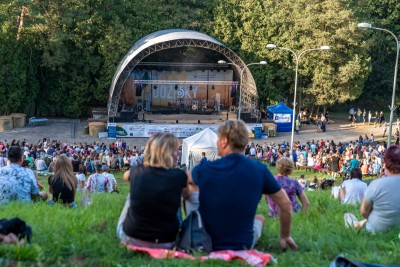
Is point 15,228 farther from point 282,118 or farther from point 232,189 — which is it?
point 282,118

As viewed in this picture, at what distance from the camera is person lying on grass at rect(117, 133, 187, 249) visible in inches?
183

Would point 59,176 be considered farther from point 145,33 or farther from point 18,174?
point 145,33

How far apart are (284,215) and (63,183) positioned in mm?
3848

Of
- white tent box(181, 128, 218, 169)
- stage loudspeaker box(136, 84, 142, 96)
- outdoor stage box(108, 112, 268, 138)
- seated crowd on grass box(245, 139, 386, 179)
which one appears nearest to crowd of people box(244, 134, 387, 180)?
seated crowd on grass box(245, 139, 386, 179)

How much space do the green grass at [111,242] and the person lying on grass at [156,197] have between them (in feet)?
0.67

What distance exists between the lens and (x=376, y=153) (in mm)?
22891

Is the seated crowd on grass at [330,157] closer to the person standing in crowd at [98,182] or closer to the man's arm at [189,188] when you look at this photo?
the person standing in crowd at [98,182]

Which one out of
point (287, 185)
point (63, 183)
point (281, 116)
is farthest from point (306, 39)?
point (63, 183)

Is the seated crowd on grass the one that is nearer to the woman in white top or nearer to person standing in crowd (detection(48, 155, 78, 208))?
the woman in white top

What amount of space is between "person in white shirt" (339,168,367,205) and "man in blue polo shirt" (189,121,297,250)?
14.4 feet

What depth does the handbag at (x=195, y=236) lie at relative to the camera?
472cm

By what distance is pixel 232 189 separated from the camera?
4.63 meters

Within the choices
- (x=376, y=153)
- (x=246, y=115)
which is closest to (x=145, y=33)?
(x=246, y=115)

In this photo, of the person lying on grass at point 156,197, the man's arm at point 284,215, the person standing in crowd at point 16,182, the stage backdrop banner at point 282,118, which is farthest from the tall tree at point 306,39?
the person lying on grass at point 156,197
